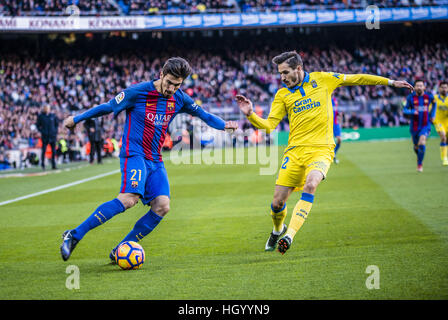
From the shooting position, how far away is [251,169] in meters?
19.8

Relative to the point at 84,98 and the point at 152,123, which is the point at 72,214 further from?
the point at 84,98

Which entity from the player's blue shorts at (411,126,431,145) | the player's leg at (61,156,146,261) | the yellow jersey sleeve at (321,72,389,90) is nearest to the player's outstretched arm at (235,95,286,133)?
the yellow jersey sleeve at (321,72,389,90)

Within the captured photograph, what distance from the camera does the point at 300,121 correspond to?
722 centimetres

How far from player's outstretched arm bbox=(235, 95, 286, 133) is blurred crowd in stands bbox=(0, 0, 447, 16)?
36.0m

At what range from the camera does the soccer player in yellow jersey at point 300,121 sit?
700cm

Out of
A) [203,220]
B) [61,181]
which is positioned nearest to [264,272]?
[203,220]

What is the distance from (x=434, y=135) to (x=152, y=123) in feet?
110

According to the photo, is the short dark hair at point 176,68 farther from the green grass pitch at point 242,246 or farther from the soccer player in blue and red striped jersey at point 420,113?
the soccer player in blue and red striped jersey at point 420,113

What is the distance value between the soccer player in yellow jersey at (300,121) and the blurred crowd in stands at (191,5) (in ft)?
118

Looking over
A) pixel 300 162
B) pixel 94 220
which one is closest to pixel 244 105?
pixel 300 162

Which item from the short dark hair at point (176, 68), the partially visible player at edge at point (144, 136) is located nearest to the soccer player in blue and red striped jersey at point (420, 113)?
the partially visible player at edge at point (144, 136)

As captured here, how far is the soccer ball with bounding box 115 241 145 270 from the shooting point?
19.7 ft

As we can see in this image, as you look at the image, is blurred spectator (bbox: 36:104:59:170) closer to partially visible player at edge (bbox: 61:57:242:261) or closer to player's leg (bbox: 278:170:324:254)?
partially visible player at edge (bbox: 61:57:242:261)

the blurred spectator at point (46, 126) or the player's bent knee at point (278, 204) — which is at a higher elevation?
the blurred spectator at point (46, 126)
